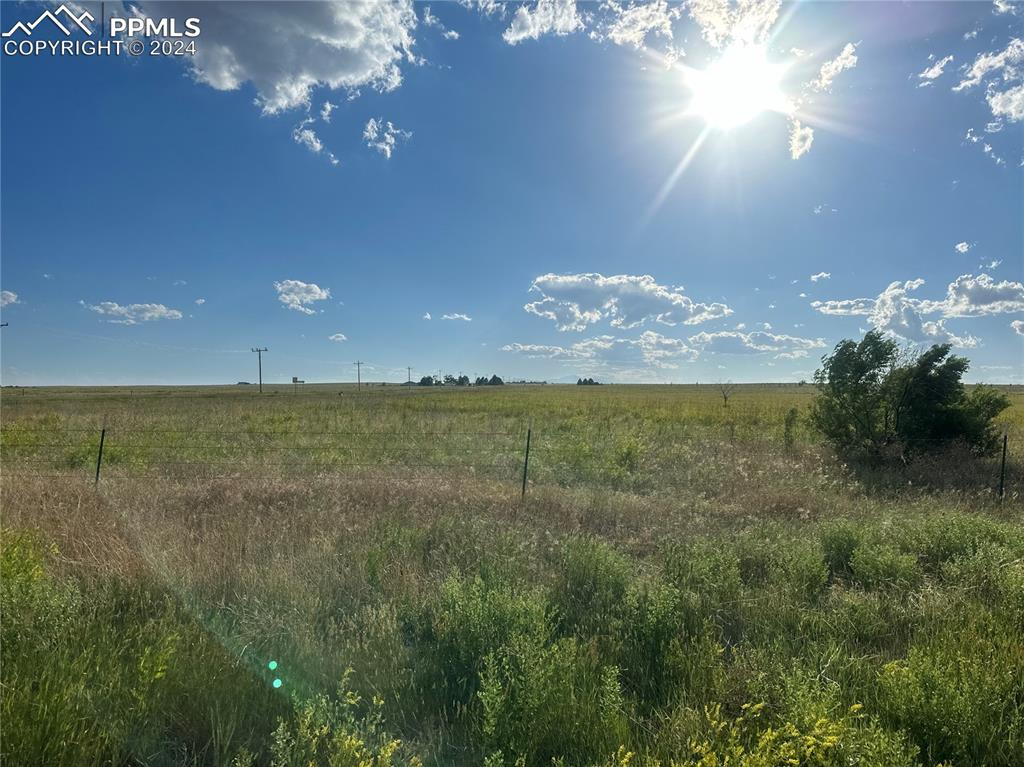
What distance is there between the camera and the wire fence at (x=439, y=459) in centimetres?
1024

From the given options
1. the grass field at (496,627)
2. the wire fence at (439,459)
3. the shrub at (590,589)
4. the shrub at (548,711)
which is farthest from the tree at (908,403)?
the shrub at (548,711)

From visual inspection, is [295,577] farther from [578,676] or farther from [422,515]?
[578,676]

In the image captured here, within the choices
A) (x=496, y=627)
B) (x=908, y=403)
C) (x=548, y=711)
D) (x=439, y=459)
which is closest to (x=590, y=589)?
(x=496, y=627)

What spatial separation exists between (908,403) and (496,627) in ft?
44.6

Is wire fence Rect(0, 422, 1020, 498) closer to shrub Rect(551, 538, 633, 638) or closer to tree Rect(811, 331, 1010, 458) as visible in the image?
tree Rect(811, 331, 1010, 458)

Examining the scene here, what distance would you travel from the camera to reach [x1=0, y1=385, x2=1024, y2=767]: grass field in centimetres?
274

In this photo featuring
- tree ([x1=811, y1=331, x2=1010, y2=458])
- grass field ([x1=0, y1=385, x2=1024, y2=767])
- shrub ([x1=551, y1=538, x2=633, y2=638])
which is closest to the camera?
grass field ([x1=0, y1=385, x2=1024, y2=767])

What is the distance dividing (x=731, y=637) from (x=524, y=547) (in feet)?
7.77

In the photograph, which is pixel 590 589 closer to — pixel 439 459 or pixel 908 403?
pixel 439 459

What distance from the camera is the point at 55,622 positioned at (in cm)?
356

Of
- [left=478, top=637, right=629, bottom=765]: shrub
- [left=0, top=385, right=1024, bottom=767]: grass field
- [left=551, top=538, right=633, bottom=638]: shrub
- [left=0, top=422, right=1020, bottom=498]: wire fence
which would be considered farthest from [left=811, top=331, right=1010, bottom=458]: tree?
[left=478, top=637, right=629, bottom=765]: shrub

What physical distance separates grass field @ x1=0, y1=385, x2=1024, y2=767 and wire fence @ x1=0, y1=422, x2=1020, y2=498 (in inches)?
68.4

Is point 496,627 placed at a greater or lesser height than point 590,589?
greater

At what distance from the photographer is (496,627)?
12.1 feet
